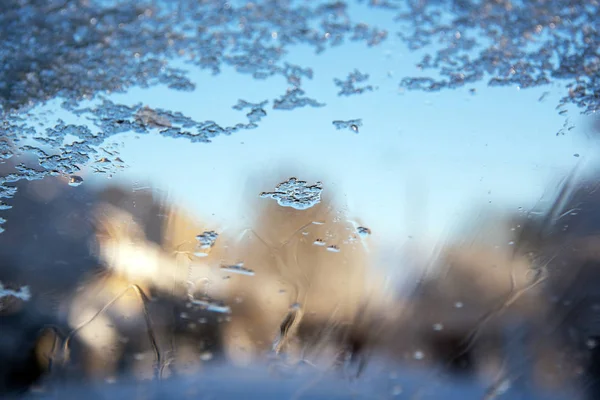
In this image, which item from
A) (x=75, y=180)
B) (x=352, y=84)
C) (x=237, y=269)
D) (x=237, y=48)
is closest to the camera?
(x=237, y=48)

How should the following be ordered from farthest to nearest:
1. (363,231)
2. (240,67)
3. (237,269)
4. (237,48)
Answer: (237,269), (363,231), (240,67), (237,48)

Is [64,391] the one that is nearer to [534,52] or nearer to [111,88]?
[111,88]

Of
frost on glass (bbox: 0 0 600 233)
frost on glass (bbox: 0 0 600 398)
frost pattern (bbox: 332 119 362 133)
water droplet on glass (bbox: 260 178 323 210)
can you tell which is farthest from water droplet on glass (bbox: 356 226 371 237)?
frost on glass (bbox: 0 0 600 233)

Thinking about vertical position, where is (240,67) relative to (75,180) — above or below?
above

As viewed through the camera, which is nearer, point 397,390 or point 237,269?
point 397,390

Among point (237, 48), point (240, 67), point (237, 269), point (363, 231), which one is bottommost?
point (237, 269)

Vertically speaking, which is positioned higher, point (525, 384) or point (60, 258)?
point (60, 258)

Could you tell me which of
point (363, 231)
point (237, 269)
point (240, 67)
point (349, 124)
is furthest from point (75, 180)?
point (363, 231)

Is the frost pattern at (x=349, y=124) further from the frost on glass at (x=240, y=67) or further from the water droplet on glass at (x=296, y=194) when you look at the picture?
the water droplet on glass at (x=296, y=194)

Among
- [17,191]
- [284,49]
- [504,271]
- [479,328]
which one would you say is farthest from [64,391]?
[504,271]

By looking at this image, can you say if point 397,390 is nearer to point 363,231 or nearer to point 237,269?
point 363,231

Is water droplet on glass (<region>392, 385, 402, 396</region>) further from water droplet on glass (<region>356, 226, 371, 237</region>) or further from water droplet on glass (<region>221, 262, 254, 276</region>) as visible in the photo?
water droplet on glass (<region>221, 262, 254, 276</region>)
